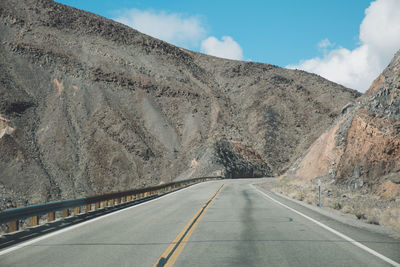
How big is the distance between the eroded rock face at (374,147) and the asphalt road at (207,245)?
10.5 metres

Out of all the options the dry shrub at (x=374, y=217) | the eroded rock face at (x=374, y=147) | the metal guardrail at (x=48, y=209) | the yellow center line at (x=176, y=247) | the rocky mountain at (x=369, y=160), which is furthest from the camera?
the eroded rock face at (x=374, y=147)

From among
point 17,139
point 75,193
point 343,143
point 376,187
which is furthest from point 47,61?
point 376,187

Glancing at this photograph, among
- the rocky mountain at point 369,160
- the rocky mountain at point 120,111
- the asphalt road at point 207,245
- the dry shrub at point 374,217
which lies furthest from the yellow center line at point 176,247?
the rocky mountain at point 120,111

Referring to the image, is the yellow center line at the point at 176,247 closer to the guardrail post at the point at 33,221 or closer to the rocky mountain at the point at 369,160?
the guardrail post at the point at 33,221

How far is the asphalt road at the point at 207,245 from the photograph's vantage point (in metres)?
6.16

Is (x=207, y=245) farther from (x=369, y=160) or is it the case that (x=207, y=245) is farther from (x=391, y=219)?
(x=369, y=160)

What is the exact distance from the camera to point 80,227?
33.3ft

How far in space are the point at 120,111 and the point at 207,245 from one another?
59.5m

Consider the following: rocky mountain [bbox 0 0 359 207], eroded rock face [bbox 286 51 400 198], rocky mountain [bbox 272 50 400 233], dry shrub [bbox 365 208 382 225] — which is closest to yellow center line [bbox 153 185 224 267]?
dry shrub [bbox 365 208 382 225]

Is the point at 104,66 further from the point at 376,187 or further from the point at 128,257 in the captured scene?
the point at 128,257

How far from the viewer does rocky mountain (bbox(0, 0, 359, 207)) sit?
50.6 m

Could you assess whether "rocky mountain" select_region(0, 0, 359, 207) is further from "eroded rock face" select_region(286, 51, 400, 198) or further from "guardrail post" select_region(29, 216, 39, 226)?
"guardrail post" select_region(29, 216, 39, 226)

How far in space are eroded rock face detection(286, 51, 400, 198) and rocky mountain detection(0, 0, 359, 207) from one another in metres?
30.3

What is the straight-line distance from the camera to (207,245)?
24.4 ft
